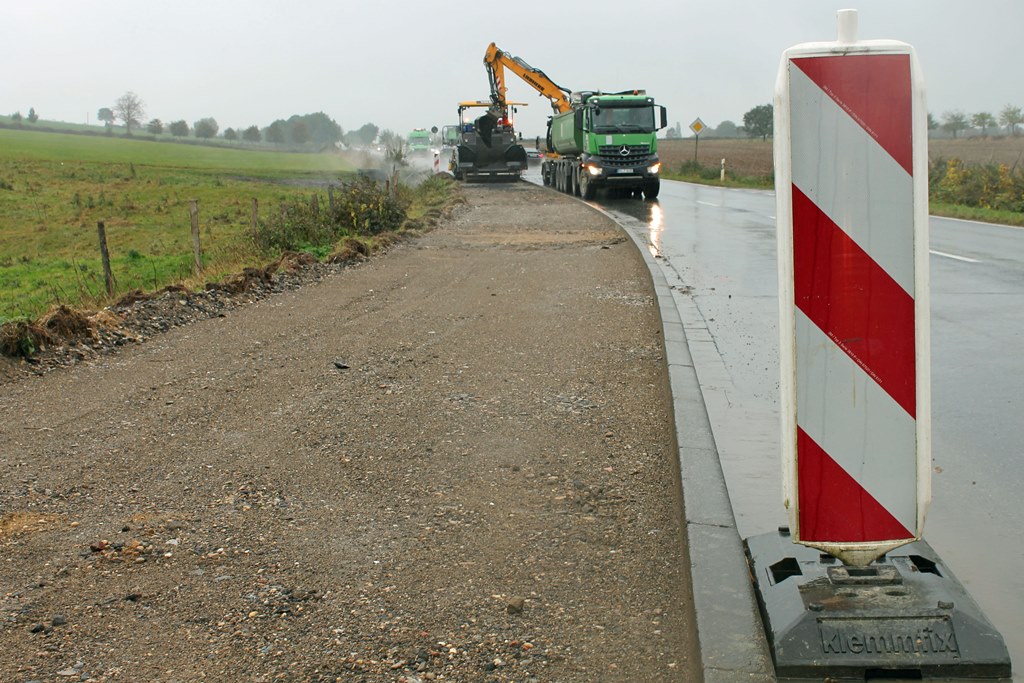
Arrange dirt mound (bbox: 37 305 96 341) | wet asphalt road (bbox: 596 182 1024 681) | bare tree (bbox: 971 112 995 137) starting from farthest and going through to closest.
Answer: bare tree (bbox: 971 112 995 137) < dirt mound (bbox: 37 305 96 341) < wet asphalt road (bbox: 596 182 1024 681)

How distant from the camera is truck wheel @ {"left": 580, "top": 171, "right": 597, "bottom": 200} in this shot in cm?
3150

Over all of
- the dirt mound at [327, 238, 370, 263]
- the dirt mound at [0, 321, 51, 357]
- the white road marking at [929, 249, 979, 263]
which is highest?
the dirt mound at [327, 238, 370, 263]

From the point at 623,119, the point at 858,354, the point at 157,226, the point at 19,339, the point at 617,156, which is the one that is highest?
the point at 623,119

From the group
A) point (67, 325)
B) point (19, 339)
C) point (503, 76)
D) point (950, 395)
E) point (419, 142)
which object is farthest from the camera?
point (419, 142)

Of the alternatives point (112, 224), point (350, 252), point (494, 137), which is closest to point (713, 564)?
point (350, 252)

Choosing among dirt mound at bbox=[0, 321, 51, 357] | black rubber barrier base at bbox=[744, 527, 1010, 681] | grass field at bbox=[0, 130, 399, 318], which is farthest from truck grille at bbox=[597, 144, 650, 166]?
black rubber barrier base at bbox=[744, 527, 1010, 681]

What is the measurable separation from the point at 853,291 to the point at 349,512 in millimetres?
2580

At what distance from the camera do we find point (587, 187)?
31719 millimetres

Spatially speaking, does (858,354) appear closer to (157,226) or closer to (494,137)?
(157,226)

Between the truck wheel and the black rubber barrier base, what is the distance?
93.6 ft

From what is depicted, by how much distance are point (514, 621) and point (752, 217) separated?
2105cm

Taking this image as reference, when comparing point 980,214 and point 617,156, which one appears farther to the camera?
point 617,156

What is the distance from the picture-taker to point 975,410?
251 inches

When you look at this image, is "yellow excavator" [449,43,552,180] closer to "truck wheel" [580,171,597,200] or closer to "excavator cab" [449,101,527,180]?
"excavator cab" [449,101,527,180]
